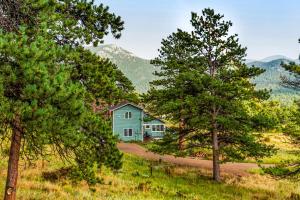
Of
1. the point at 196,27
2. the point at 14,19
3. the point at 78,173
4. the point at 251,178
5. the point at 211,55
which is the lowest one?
the point at 251,178

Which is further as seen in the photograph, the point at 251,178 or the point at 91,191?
the point at 251,178

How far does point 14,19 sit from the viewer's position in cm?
1038

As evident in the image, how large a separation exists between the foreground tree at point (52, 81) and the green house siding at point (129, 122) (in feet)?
157

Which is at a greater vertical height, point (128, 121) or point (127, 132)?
point (128, 121)

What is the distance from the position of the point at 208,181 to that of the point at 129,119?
37065mm

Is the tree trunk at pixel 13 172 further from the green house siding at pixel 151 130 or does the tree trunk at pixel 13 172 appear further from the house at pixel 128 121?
the green house siding at pixel 151 130

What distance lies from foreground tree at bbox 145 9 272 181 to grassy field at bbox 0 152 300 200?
2536 mm

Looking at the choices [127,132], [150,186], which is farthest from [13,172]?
[127,132]

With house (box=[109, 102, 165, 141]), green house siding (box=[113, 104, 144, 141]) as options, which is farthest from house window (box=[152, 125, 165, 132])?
green house siding (box=[113, 104, 144, 141])

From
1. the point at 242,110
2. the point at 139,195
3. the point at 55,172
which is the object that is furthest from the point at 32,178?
the point at 242,110

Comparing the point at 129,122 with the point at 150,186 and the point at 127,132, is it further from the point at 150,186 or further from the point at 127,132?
the point at 150,186

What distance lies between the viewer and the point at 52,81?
8531 mm

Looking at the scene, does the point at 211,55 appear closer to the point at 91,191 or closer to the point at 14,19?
the point at 91,191

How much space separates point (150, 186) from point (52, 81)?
13366 mm
